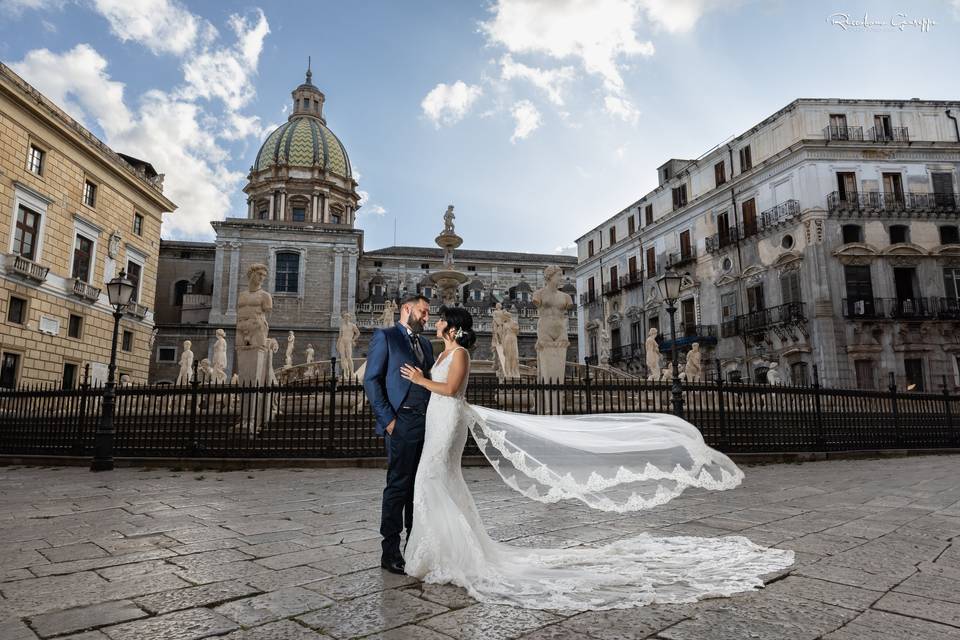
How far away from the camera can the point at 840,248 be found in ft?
87.4

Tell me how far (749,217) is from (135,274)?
32.4m

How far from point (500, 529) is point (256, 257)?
139 ft

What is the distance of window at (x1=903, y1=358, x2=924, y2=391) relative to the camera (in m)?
26.0

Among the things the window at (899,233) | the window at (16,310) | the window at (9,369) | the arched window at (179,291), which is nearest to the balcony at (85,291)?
the window at (16,310)

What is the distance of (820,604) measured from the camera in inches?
120

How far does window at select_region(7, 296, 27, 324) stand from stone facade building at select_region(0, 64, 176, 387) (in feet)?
0.11

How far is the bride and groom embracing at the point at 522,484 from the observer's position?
3.38m

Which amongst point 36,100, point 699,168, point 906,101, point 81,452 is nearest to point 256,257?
point 36,100

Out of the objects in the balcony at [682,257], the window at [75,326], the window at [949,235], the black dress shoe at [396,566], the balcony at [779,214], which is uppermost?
the balcony at [779,214]

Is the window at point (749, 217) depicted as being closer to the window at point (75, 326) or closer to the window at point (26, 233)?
the window at point (75, 326)

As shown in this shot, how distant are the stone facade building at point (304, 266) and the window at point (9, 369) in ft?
55.1

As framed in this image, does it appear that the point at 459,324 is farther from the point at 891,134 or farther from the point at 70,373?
the point at 891,134

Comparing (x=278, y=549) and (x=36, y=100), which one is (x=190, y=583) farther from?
(x=36, y=100)

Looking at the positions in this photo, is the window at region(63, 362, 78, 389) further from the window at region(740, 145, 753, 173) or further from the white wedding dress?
the window at region(740, 145, 753, 173)
